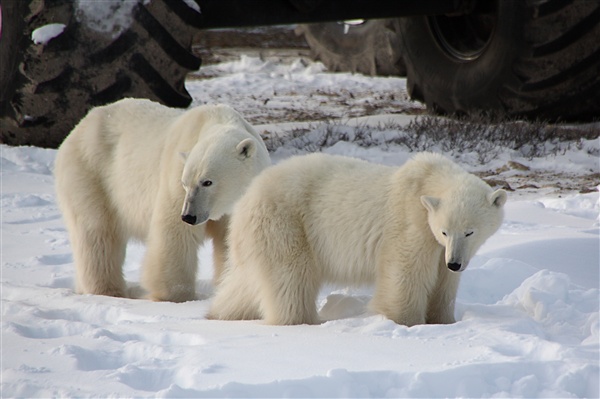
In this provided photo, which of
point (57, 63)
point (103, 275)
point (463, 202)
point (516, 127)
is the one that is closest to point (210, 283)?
point (103, 275)

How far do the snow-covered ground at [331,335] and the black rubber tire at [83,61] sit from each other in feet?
3.02

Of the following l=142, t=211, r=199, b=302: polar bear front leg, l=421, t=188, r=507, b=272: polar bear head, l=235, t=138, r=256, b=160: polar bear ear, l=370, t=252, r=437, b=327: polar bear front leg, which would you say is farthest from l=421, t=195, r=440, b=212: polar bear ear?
l=142, t=211, r=199, b=302: polar bear front leg

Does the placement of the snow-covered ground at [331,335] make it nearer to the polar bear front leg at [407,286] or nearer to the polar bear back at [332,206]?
the polar bear front leg at [407,286]

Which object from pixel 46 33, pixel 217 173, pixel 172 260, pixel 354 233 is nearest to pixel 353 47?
pixel 46 33

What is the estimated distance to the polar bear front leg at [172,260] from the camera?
3.98 metres

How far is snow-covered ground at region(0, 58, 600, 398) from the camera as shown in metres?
2.64

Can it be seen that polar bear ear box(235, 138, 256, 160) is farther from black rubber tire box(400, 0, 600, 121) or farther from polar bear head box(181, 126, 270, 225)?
black rubber tire box(400, 0, 600, 121)

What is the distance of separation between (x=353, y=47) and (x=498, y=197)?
7.45 metres

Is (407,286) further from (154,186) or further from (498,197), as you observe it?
(154,186)

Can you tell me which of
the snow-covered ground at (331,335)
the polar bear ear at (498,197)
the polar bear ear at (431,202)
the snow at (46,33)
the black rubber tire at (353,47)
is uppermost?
the polar bear ear at (498,197)

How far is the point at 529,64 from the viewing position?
669 centimetres

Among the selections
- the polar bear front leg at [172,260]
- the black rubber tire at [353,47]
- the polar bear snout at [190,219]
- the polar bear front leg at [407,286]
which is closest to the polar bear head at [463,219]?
the polar bear front leg at [407,286]

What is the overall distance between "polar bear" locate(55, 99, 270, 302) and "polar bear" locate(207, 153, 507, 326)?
216 mm

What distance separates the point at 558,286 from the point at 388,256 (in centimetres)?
67
